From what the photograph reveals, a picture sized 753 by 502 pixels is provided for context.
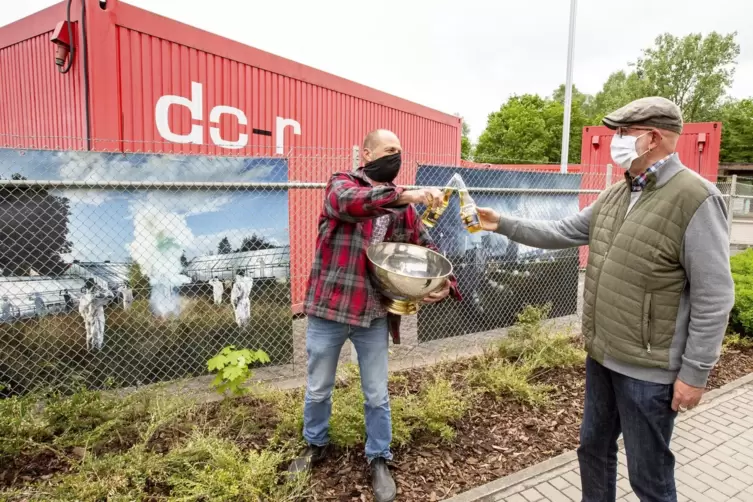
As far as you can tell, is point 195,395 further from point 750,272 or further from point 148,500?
point 750,272

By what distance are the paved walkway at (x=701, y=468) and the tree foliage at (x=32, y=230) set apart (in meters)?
3.63

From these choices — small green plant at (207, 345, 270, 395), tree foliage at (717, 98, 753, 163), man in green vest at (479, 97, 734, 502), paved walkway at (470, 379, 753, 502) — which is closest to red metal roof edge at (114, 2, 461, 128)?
small green plant at (207, 345, 270, 395)

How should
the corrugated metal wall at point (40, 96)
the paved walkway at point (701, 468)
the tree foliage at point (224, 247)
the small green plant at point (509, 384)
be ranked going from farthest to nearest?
1. the corrugated metal wall at point (40, 96)
2. the tree foliage at point (224, 247)
3. the small green plant at point (509, 384)
4. the paved walkway at point (701, 468)

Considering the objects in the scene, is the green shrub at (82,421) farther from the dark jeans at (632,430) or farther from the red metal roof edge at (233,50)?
the red metal roof edge at (233,50)

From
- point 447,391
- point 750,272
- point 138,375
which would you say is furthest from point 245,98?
point 750,272

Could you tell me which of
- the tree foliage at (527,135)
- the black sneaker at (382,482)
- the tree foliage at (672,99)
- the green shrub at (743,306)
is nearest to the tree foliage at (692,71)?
the tree foliage at (672,99)

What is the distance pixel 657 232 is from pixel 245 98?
5309mm

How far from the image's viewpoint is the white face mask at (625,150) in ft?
6.94

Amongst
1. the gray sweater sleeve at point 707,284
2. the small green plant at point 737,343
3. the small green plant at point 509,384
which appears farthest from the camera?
the small green plant at point 737,343

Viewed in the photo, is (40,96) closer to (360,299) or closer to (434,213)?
(360,299)

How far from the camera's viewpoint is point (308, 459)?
2.89 metres

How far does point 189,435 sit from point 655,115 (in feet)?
11.0

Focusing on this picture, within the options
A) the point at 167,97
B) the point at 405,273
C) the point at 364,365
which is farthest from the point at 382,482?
the point at 167,97

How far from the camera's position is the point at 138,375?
404cm
